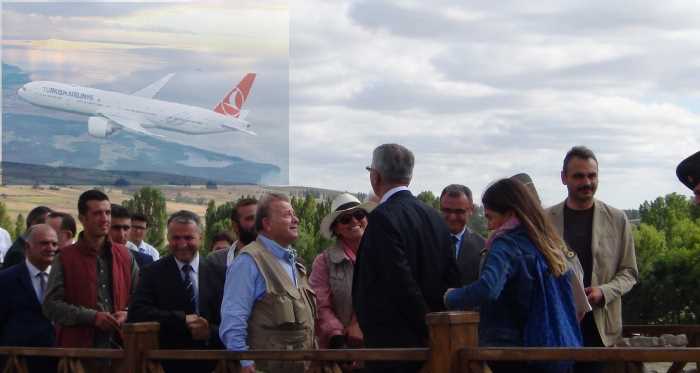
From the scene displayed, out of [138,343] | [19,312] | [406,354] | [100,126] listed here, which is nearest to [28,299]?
[19,312]

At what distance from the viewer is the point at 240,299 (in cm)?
598

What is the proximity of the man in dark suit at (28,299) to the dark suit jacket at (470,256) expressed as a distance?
291cm

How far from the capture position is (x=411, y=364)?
548cm

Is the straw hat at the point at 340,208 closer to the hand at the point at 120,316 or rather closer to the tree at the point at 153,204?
the hand at the point at 120,316

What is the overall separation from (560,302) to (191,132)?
67.6 meters

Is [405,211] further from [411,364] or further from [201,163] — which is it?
[201,163]

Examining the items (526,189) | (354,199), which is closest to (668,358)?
(526,189)

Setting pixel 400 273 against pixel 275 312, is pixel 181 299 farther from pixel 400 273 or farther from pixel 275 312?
pixel 400 273

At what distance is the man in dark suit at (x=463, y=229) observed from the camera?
711cm

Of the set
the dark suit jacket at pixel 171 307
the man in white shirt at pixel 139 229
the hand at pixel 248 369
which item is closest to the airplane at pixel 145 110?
the man in white shirt at pixel 139 229

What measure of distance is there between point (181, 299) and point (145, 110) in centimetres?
6731

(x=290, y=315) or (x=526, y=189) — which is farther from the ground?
(x=526, y=189)

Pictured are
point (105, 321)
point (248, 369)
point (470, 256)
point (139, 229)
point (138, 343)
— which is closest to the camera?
point (248, 369)

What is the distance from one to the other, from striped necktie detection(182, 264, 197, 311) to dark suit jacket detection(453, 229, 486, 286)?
1.63m
